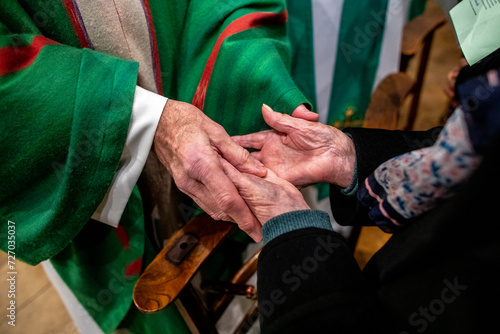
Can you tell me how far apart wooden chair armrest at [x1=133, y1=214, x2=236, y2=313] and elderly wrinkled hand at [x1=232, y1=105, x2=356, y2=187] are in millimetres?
194

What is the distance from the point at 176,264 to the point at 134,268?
21 cm

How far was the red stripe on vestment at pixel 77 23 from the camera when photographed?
61 cm

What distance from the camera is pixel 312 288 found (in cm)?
46

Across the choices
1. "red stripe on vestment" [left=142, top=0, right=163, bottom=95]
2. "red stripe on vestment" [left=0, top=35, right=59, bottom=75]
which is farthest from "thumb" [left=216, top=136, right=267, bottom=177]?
"red stripe on vestment" [left=0, top=35, right=59, bottom=75]

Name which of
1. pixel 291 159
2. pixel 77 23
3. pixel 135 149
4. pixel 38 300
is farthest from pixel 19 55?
pixel 38 300

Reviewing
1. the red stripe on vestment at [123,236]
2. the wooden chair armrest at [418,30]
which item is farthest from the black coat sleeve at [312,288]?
the wooden chair armrest at [418,30]

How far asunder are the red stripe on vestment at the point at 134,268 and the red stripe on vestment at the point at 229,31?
393 mm

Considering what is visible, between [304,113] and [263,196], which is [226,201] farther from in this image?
[304,113]

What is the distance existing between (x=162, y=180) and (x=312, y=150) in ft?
1.22

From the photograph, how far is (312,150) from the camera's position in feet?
2.55

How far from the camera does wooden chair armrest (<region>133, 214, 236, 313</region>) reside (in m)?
0.60

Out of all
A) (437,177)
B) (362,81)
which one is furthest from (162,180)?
(362,81)

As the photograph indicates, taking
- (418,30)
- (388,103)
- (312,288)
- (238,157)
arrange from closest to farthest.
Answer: (312,288) < (238,157) < (388,103) < (418,30)

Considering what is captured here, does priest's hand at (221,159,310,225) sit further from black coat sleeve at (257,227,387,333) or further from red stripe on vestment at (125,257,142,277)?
red stripe on vestment at (125,257,142,277)
